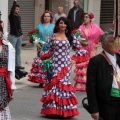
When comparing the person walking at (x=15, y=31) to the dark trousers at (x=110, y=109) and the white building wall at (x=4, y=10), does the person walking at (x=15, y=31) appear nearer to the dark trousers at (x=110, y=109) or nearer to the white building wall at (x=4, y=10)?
the white building wall at (x=4, y=10)

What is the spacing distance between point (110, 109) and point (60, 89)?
3657mm

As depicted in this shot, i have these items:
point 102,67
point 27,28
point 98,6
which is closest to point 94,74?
point 102,67

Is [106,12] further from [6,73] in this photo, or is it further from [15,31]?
[6,73]

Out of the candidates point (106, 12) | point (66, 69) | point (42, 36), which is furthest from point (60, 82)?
point (106, 12)

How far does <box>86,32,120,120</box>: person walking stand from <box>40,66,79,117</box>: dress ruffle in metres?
3.48

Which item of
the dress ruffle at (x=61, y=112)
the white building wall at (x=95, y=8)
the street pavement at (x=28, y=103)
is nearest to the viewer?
the dress ruffle at (x=61, y=112)

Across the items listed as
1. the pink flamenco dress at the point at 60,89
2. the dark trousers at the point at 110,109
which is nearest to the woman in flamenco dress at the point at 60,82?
the pink flamenco dress at the point at 60,89

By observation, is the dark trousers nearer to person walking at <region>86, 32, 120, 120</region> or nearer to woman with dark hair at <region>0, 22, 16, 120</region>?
person walking at <region>86, 32, 120, 120</region>

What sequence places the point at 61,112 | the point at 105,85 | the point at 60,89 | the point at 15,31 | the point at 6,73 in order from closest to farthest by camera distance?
the point at 105,85, the point at 6,73, the point at 61,112, the point at 60,89, the point at 15,31

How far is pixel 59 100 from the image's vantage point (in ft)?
35.1

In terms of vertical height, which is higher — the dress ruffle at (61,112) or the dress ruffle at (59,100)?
the dress ruffle at (59,100)

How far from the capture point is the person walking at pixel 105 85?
7.10m

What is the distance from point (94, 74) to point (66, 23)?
3.77 metres

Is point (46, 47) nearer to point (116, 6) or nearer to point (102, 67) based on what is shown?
point (116, 6)
